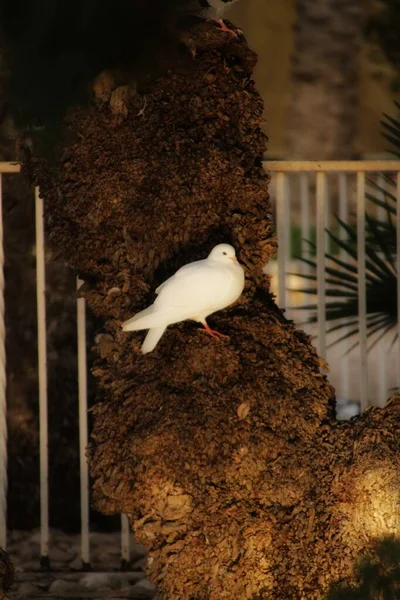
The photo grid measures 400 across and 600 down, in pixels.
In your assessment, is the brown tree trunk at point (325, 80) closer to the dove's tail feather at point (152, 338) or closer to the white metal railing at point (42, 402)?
the white metal railing at point (42, 402)

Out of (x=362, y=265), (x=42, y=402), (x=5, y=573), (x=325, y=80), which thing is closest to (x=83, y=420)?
(x=42, y=402)

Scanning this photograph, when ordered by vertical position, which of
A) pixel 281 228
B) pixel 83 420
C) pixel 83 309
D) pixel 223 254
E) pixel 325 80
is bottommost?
pixel 83 420

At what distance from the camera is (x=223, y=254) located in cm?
316

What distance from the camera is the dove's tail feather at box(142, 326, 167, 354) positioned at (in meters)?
3.18

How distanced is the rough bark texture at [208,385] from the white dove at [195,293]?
6.2 inches

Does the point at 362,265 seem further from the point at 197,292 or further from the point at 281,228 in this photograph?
the point at 197,292

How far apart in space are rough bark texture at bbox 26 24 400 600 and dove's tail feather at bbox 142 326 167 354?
9 cm

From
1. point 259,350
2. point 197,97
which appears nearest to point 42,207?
point 197,97

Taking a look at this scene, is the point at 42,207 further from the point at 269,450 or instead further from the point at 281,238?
the point at 269,450

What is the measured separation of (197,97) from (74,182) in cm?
47

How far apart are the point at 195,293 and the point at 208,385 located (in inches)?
12.3

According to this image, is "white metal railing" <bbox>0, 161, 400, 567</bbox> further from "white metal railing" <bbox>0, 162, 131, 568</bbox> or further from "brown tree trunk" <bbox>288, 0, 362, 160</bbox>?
"brown tree trunk" <bbox>288, 0, 362, 160</bbox>

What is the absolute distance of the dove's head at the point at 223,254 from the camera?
315 cm

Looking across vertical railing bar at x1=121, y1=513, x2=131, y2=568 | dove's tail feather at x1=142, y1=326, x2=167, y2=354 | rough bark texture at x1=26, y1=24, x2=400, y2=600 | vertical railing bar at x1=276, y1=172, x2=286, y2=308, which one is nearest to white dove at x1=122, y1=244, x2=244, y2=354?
dove's tail feather at x1=142, y1=326, x2=167, y2=354
